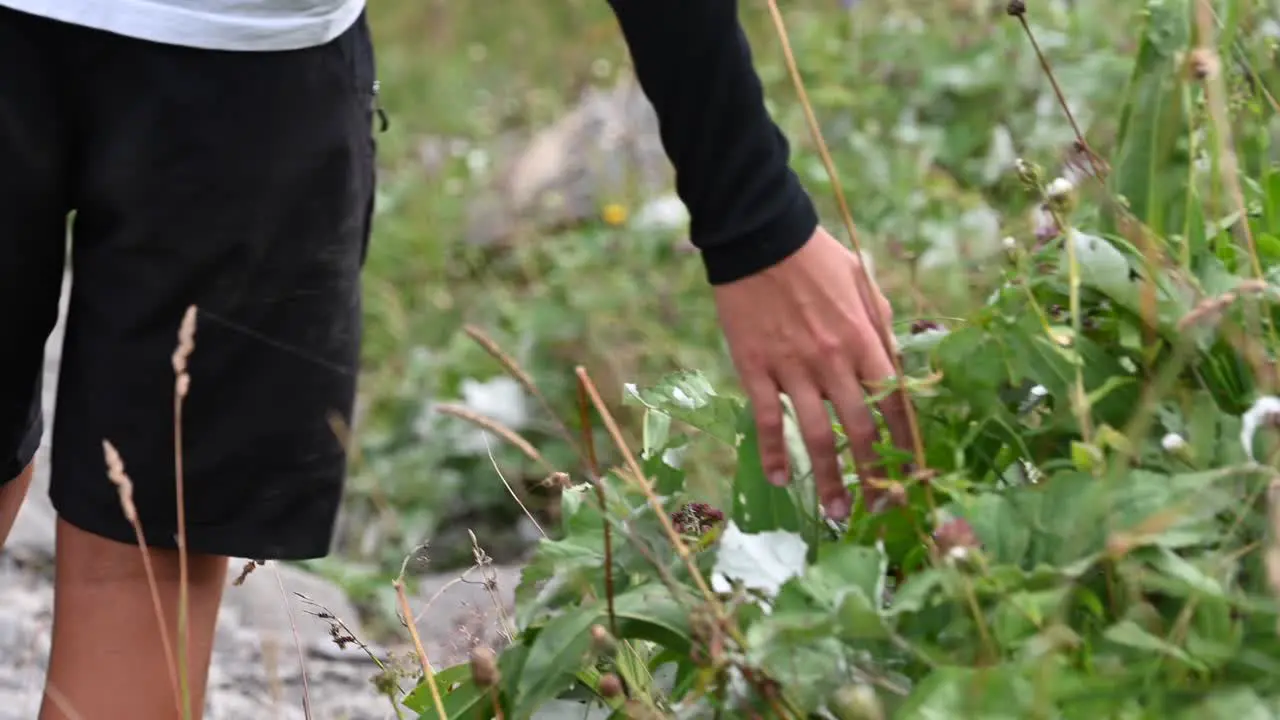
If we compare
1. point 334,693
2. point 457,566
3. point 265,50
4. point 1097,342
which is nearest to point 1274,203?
point 1097,342

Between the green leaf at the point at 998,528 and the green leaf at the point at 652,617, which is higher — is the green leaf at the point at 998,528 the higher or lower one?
the higher one

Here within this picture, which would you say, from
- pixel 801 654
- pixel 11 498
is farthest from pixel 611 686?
pixel 11 498

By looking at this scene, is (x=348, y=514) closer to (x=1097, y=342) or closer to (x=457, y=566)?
(x=457, y=566)

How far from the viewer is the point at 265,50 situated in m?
1.53

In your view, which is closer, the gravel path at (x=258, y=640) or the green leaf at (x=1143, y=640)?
the green leaf at (x=1143, y=640)

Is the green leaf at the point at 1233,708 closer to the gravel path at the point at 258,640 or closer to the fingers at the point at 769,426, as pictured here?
the fingers at the point at 769,426

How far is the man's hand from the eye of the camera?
131 cm

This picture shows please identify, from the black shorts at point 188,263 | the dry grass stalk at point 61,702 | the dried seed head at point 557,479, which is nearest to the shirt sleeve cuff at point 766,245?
the dried seed head at point 557,479

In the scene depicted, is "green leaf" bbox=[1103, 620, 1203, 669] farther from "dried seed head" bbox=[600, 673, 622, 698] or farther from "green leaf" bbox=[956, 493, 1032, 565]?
"dried seed head" bbox=[600, 673, 622, 698]

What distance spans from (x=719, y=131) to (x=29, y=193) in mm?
636

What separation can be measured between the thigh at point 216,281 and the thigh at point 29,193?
3cm

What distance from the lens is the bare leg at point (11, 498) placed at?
6.03ft

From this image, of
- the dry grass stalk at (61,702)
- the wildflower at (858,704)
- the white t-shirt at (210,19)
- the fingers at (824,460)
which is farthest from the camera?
the dry grass stalk at (61,702)

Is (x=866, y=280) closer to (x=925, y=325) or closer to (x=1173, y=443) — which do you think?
(x=925, y=325)
